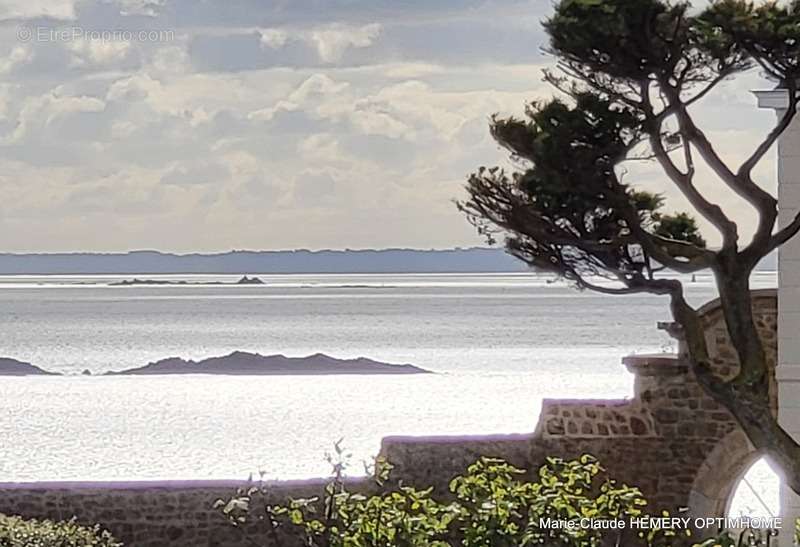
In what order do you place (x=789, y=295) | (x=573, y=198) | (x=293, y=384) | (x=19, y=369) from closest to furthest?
(x=789, y=295) < (x=573, y=198) < (x=293, y=384) < (x=19, y=369)

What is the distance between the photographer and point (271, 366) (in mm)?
41875

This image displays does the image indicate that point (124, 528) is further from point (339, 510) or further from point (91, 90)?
point (91, 90)

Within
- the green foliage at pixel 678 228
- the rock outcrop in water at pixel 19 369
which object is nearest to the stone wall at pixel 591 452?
the green foliage at pixel 678 228

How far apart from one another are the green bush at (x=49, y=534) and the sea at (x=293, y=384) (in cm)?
109

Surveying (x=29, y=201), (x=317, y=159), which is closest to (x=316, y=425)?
(x=29, y=201)

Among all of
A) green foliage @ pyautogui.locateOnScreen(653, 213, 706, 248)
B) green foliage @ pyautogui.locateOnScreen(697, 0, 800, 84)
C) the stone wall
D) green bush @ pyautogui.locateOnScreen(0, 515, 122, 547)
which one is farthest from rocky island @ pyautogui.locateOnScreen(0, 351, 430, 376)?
green foliage @ pyautogui.locateOnScreen(697, 0, 800, 84)

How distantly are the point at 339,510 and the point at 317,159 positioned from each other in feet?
115

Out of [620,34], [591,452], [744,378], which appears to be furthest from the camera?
[591,452]

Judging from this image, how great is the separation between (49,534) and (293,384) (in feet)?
94.5

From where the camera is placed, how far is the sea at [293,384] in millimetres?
23141

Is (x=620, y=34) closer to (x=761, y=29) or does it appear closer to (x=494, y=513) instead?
(x=761, y=29)

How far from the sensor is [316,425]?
2730 centimetres

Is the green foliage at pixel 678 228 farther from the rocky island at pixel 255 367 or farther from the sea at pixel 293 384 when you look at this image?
the rocky island at pixel 255 367

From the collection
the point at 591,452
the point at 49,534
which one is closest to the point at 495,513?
the point at 49,534
